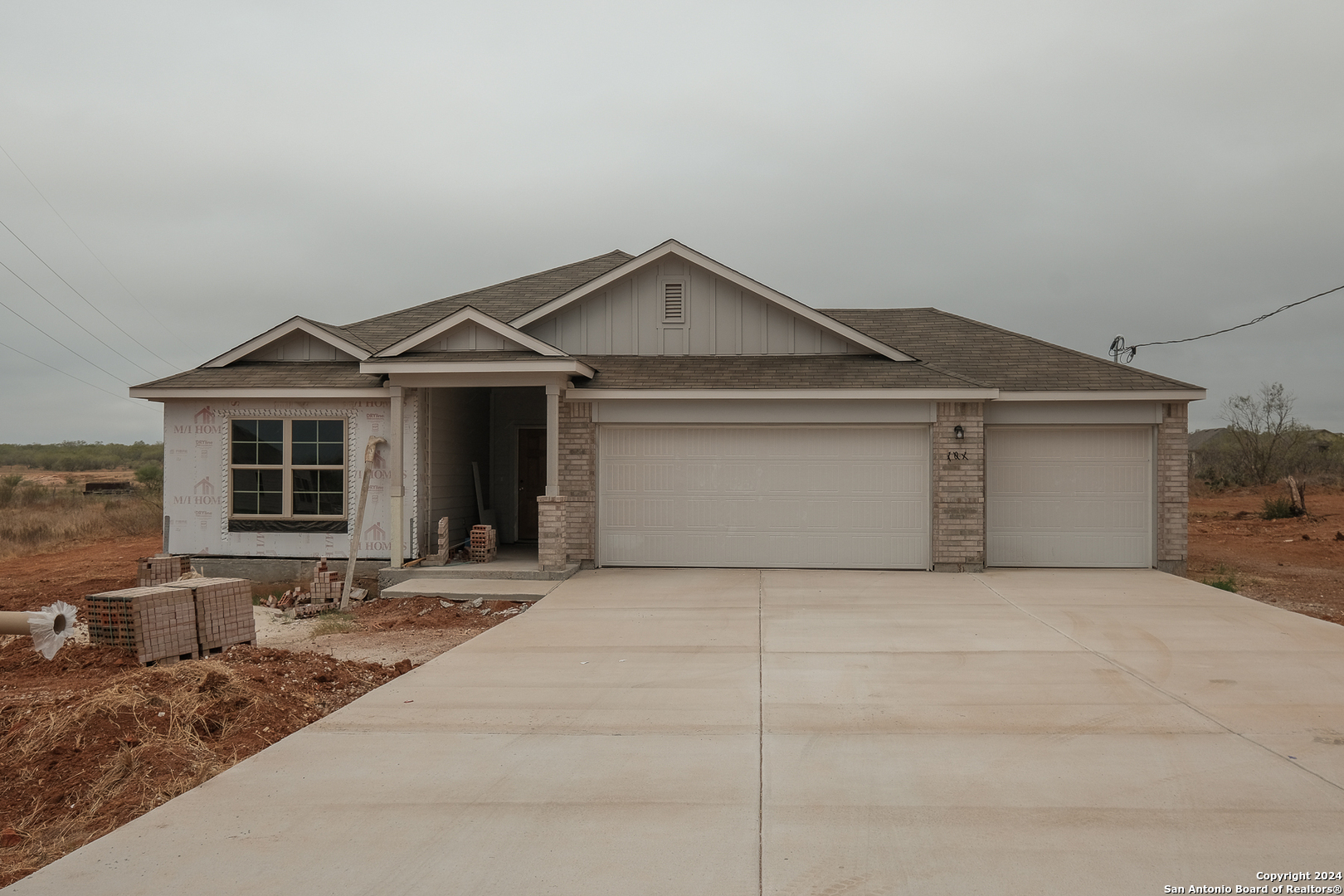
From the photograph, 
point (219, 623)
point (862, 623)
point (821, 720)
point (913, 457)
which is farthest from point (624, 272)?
point (821, 720)

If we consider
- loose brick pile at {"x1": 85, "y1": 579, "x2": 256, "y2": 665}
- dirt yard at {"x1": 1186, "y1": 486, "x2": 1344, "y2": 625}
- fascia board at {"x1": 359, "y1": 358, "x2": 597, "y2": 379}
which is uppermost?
fascia board at {"x1": 359, "y1": 358, "x2": 597, "y2": 379}

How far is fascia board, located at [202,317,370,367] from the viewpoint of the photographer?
14.9 m

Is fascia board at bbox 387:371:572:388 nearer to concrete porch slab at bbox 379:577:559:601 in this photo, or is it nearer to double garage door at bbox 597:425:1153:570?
double garage door at bbox 597:425:1153:570

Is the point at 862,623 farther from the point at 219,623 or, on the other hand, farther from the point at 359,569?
the point at 359,569

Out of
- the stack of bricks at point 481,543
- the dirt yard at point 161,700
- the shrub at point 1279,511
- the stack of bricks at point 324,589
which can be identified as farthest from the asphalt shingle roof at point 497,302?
the shrub at point 1279,511

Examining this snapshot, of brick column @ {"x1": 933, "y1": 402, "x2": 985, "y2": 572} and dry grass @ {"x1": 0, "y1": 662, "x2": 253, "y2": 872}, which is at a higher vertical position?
brick column @ {"x1": 933, "y1": 402, "x2": 985, "y2": 572}

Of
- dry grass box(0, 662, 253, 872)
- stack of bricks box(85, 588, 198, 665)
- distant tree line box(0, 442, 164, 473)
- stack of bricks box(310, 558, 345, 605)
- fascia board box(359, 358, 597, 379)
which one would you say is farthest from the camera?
distant tree line box(0, 442, 164, 473)

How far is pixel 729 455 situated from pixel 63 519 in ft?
65.9

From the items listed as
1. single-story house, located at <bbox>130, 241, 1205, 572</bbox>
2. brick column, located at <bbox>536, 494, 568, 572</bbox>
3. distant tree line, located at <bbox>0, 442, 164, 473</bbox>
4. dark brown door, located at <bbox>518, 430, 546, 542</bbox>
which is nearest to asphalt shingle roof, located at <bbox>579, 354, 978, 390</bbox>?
single-story house, located at <bbox>130, 241, 1205, 572</bbox>

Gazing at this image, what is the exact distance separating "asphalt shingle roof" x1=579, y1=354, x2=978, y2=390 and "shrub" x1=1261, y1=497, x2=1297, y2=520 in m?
16.0

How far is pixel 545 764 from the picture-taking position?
5.47 m

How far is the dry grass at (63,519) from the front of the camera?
21672mm

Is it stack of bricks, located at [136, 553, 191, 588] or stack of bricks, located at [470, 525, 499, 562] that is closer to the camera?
stack of bricks, located at [136, 553, 191, 588]

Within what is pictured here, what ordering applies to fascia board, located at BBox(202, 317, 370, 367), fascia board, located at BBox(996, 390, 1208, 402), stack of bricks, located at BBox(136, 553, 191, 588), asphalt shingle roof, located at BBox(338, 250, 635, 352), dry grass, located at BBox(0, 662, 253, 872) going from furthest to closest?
asphalt shingle roof, located at BBox(338, 250, 635, 352) < fascia board, located at BBox(202, 317, 370, 367) < fascia board, located at BBox(996, 390, 1208, 402) < stack of bricks, located at BBox(136, 553, 191, 588) < dry grass, located at BBox(0, 662, 253, 872)
